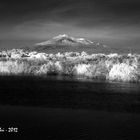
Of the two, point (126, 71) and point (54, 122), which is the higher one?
point (126, 71)

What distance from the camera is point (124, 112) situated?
5559 centimetres

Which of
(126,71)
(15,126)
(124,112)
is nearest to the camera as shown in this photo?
(15,126)

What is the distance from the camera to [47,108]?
183 feet

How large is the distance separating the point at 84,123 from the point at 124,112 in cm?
1471

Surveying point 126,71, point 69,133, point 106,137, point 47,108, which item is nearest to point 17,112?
point 47,108

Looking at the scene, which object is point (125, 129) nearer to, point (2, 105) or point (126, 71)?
point (2, 105)

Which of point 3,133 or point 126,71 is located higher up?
point 126,71

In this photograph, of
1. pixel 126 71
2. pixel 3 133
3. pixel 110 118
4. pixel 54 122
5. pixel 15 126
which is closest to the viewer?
pixel 3 133

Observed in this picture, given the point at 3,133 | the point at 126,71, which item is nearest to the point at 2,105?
the point at 3,133

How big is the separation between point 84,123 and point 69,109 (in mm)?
12456

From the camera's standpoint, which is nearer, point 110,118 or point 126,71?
point 110,118

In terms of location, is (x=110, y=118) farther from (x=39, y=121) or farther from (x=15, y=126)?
(x=15, y=126)

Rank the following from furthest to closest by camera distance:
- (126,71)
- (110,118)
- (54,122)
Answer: (126,71)
(110,118)
(54,122)

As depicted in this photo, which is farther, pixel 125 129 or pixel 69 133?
pixel 125 129
